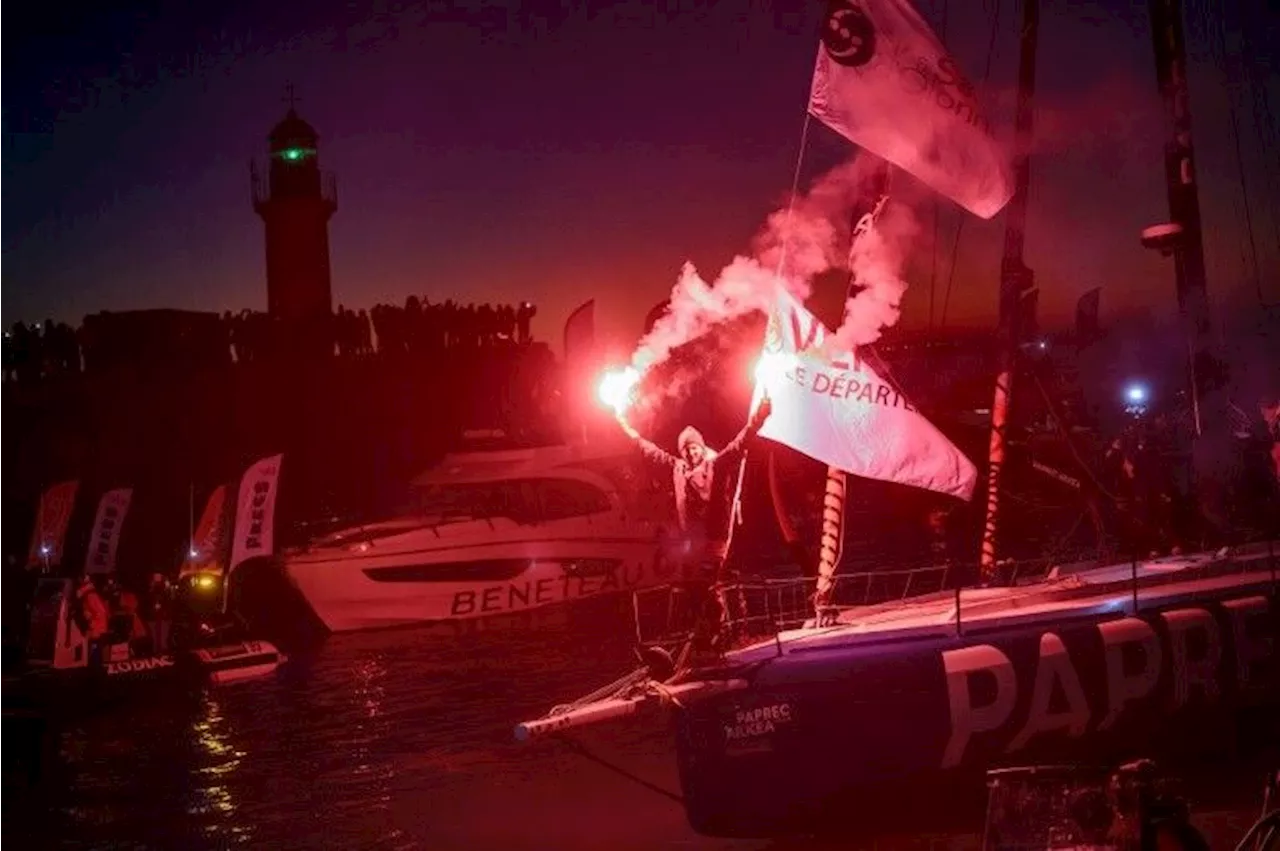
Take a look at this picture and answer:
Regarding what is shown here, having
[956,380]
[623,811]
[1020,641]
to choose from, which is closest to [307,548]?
[956,380]

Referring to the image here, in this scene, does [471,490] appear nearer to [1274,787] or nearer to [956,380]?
[956,380]

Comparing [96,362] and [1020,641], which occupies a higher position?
[96,362]

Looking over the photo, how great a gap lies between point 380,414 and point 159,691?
32539 millimetres

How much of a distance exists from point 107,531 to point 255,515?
17.3ft

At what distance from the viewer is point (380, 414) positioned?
55.6 metres

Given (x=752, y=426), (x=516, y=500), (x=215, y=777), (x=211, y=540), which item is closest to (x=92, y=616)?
(x=211, y=540)

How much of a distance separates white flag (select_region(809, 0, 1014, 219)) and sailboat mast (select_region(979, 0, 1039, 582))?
1857 millimetres

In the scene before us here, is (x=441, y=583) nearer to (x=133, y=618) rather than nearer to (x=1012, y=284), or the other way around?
(x=133, y=618)

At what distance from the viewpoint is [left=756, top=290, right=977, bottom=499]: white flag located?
38.2ft

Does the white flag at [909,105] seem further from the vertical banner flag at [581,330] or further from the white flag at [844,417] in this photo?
the vertical banner flag at [581,330]

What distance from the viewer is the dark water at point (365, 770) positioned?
13.6 meters

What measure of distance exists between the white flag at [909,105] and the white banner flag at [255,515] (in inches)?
663

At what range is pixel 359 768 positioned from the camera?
17.1 meters

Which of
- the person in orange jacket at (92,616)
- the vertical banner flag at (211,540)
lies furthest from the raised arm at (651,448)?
the vertical banner flag at (211,540)
